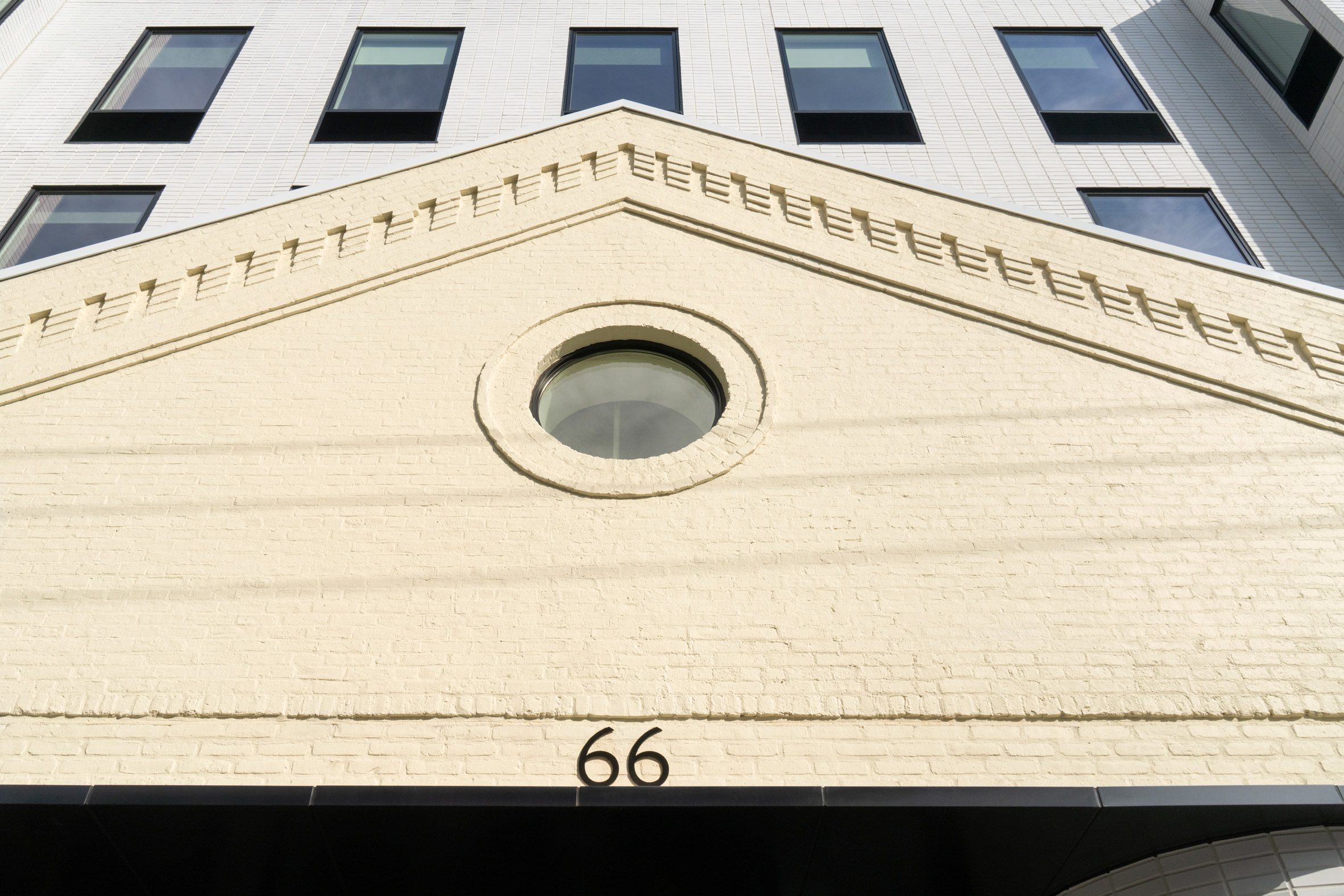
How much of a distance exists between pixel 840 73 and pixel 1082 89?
11.5 feet

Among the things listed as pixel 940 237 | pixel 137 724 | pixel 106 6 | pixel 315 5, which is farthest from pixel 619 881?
pixel 106 6

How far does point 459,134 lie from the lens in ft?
43.0

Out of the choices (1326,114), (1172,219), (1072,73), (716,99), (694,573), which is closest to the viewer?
(694,573)

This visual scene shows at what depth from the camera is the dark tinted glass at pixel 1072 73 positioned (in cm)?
1364

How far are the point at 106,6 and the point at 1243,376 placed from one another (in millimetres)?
17039

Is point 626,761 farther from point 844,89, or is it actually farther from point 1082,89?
point 1082,89

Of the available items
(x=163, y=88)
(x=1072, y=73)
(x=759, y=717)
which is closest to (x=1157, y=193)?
(x=1072, y=73)

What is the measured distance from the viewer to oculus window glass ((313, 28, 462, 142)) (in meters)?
13.1

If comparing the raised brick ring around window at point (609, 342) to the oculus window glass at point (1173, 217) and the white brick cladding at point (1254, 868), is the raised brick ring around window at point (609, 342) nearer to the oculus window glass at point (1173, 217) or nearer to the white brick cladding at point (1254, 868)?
the white brick cladding at point (1254, 868)

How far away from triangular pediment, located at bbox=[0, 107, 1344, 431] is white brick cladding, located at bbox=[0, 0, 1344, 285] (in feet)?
12.4

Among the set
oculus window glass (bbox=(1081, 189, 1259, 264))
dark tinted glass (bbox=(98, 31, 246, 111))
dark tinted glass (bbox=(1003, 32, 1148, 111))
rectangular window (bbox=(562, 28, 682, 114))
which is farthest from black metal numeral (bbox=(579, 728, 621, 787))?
dark tinted glass (bbox=(98, 31, 246, 111))

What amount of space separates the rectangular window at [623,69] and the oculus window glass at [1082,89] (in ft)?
17.0

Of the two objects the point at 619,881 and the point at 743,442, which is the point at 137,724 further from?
the point at 743,442

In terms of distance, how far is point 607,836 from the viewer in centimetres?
527
